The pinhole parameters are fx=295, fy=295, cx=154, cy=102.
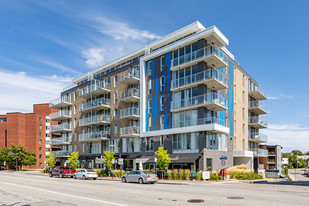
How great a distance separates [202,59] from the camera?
3684cm

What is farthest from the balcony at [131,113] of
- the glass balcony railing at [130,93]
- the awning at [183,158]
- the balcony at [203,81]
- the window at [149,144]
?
the awning at [183,158]

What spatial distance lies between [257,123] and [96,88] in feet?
99.4

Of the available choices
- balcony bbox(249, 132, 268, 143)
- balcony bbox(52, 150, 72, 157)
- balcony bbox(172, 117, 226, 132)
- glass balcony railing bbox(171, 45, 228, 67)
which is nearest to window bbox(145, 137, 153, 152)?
balcony bbox(172, 117, 226, 132)

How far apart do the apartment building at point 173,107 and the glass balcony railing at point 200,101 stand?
128mm

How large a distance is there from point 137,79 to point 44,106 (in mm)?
75176

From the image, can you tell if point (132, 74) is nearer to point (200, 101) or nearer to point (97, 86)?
point (97, 86)

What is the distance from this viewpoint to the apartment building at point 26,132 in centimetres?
9450

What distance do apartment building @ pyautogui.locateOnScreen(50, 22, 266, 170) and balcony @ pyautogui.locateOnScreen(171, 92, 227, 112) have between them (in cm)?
13

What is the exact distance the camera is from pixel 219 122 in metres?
38.6

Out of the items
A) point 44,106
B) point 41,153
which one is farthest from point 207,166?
point 44,106

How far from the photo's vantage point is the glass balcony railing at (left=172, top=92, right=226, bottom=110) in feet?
119

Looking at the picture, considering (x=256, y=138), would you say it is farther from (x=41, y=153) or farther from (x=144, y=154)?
(x=41, y=153)

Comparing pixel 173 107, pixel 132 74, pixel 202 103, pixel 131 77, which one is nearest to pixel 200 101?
pixel 202 103

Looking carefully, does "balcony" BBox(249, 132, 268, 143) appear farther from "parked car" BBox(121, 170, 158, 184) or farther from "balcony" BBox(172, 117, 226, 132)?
"parked car" BBox(121, 170, 158, 184)
